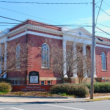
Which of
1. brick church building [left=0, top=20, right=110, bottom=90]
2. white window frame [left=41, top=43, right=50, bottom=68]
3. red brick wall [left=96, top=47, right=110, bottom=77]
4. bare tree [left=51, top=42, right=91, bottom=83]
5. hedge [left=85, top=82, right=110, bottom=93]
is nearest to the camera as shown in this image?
hedge [left=85, top=82, right=110, bottom=93]

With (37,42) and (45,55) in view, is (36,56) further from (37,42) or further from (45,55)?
(37,42)

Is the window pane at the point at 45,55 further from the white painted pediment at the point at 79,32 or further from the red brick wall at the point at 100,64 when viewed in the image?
the red brick wall at the point at 100,64

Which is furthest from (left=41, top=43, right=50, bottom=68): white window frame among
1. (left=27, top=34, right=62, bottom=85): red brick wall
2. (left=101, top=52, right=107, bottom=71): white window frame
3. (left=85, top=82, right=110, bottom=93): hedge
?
(left=101, top=52, right=107, bottom=71): white window frame

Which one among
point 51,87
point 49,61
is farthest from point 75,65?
point 51,87

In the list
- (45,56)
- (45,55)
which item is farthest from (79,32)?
(45,56)

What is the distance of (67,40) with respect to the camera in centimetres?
3219

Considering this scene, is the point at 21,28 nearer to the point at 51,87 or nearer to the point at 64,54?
the point at 64,54

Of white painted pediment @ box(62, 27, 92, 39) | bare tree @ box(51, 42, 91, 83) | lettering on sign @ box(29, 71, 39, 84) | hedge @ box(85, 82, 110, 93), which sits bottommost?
hedge @ box(85, 82, 110, 93)

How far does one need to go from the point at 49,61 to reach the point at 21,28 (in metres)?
6.92

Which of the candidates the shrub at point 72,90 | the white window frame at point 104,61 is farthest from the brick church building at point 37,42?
the shrub at point 72,90

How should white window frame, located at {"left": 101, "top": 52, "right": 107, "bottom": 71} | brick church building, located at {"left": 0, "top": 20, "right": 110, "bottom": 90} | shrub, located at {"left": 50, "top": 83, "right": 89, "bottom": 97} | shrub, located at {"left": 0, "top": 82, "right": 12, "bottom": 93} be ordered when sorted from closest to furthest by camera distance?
shrub, located at {"left": 50, "top": 83, "right": 89, "bottom": 97}, shrub, located at {"left": 0, "top": 82, "right": 12, "bottom": 93}, brick church building, located at {"left": 0, "top": 20, "right": 110, "bottom": 90}, white window frame, located at {"left": 101, "top": 52, "right": 107, "bottom": 71}

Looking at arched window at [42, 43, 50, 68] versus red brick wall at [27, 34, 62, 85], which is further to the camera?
arched window at [42, 43, 50, 68]

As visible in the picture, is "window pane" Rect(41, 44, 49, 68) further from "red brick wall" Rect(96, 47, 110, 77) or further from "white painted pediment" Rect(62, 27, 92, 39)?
"red brick wall" Rect(96, 47, 110, 77)

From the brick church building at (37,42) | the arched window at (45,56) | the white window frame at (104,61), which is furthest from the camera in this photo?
the white window frame at (104,61)
